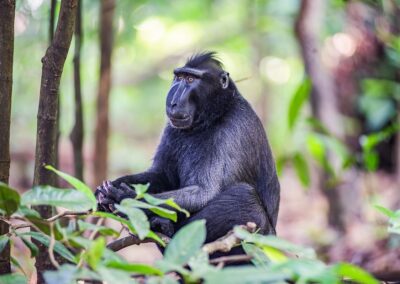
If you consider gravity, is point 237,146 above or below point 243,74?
below

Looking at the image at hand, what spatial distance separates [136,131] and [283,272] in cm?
1438

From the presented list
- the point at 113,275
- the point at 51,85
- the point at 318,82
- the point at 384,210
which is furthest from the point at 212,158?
the point at 318,82

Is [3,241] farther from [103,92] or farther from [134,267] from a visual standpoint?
[103,92]

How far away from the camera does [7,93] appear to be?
123 inches

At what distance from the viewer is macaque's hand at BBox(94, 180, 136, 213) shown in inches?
168

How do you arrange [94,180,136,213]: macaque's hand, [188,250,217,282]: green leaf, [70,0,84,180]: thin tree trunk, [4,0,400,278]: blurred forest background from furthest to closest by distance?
1. [4,0,400,278]: blurred forest background
2. [70,0,84,180]: thin tree trunk
3. [94,180,136,213]: macaque's hand
4. [188,250,217,282]: green leaf

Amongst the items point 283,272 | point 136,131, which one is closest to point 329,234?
point 283,272

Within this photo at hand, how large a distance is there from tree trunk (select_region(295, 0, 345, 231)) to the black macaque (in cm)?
339

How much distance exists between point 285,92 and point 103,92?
9.36m

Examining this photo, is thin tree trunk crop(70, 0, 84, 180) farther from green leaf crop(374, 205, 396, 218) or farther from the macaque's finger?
green leaf crop(374, 205, 396, 218)

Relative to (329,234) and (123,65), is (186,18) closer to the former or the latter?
(123,65)

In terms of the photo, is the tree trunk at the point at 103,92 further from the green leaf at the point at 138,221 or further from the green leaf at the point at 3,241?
the green leaf at the point at 138,221

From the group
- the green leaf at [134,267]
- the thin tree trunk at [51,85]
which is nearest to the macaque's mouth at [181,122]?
the thin tree trunk at [51,85]

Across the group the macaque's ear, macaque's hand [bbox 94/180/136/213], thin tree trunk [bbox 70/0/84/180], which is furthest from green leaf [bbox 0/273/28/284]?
the macaque's ear
